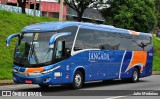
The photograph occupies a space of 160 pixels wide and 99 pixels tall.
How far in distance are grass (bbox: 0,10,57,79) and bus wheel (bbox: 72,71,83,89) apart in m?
5.90

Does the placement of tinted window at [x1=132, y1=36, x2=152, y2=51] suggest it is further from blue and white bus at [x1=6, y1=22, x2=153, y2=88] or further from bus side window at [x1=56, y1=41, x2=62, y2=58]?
bus side window at [x1=56, y1=41, x2=62, y2=58]

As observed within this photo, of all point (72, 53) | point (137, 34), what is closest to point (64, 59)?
point (72, 53)

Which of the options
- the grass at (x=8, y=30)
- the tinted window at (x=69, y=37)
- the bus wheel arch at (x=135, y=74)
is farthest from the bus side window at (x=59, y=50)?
the bus wheel arch at (x=135, y=74)

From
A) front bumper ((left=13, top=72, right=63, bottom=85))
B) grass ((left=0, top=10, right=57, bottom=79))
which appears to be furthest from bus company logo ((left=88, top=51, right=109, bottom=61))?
grass ((left=0, top=10, right=57, bottom=79))

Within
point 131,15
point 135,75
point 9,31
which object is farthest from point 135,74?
point 131,15

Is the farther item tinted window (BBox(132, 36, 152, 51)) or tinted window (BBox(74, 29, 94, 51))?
tinted window (BBox(132, 36, 152, 51))

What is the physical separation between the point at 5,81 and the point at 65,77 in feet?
17.1

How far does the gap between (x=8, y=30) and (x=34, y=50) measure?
1495 cm

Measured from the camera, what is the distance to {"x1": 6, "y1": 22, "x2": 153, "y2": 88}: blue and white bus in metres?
16.9

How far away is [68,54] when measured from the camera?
1775 cm

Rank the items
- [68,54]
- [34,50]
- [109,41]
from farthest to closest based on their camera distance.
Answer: [109,41]
[68,54]
[34,50]

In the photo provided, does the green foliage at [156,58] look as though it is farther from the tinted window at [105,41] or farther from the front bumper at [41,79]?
the front bumper at [41,79]

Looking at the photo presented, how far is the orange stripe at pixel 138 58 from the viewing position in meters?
24.0

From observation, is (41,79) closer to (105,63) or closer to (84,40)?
(84,40)
